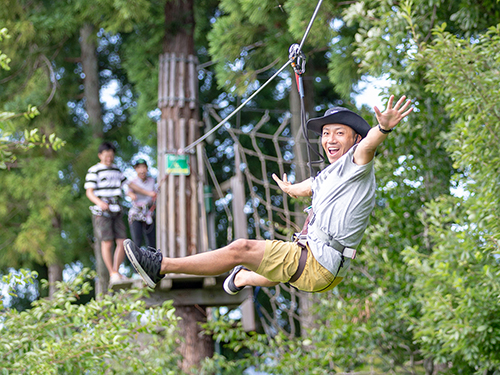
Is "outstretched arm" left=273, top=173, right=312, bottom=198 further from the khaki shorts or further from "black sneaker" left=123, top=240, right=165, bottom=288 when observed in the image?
"black sneaker" left=123, top=240, right=165, bottom=288

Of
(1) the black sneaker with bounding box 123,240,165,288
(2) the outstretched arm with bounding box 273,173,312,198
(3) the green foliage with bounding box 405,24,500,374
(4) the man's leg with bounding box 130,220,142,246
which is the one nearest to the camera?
(1) the black sneaker with bounding box 123,240,165,288

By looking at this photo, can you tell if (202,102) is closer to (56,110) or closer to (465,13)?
(56,110)

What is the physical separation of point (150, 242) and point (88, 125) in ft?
15.7

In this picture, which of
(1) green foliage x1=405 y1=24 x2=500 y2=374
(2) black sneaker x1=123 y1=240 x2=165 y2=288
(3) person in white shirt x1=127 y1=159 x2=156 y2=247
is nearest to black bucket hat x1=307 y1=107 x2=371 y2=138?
(2) black sneaker x1=123 y1=240 x2=165 y2=288

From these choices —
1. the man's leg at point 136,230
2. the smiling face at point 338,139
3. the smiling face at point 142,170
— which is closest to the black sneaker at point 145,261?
the smiling face at point 338,139

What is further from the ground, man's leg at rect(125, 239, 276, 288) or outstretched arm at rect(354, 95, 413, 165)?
outstretched arm at rect(354, 95, 413, 165)

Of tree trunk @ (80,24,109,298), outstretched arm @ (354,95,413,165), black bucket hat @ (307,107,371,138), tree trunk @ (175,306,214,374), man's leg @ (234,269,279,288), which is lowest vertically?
tree trunk @ (175,306,214,374)

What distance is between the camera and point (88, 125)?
10.7 meters

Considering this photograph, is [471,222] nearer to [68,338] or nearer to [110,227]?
[68,338]

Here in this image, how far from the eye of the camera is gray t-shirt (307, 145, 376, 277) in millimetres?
3006

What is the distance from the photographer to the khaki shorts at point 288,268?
3059mm

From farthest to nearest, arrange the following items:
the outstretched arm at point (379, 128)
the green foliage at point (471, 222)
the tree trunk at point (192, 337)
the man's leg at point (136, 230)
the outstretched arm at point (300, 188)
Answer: the tree trunk at point (192, 337) → the man's leg at point (136, 230) → the green foliage at point (471, 222) → the outstretched arm at point (300, 188) → the outstretched arm at point (379, 128)

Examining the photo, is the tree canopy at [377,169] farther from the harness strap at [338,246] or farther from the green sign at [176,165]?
the harness strap at [338,246]

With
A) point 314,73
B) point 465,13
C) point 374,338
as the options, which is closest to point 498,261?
point 374,338
